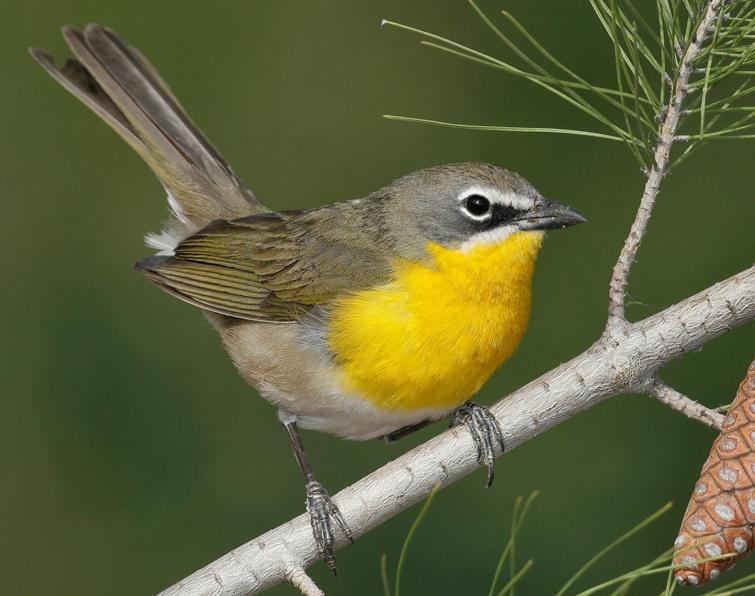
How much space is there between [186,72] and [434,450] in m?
3.81

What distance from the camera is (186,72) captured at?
22.0 ft

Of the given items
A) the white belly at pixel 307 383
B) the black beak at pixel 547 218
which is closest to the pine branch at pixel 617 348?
the white belly at pixel 307 383

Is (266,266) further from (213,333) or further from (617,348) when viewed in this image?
(617,348)

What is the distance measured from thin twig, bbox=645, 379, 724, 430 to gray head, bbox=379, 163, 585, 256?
108cm

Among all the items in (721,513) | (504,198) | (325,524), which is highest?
(504,198)

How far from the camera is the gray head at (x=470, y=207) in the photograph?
4324mm

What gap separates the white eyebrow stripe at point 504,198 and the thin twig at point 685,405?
3.82 ft

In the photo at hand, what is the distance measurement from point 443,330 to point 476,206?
1.78ft

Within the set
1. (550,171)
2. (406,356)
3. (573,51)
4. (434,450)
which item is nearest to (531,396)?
(434,450)

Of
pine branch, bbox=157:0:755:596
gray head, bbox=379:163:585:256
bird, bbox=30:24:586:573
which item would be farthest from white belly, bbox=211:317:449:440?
pine branch, bbox=157:0:755:596

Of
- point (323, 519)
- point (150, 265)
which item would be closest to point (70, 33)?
point (150, 265)

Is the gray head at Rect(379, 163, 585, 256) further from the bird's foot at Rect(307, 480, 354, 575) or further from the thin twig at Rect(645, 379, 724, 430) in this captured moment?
the bird's foot at Rect(307, 480, 354, 575)

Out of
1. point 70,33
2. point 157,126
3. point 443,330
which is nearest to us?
point 443,330

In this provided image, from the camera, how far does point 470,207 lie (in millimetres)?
4461
